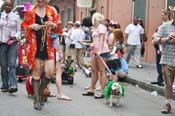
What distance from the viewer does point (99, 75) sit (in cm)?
1098

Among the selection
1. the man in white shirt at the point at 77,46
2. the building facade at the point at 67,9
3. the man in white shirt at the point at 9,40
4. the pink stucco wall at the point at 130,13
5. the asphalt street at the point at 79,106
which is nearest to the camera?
the asphalt street at the point at 79,106

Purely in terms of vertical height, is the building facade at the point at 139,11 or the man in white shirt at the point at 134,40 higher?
the building facade at the point at 139,11

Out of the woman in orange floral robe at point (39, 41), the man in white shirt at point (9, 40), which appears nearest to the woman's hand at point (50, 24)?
the woman in orange floral robe at point (39, 41)

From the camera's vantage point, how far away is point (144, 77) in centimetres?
1440

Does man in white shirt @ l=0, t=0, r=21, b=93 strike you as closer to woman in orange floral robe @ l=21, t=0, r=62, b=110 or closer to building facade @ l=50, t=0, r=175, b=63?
woman in orange floral robe @ l=21, t=0, r=62, b=110

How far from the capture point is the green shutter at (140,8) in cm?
2016

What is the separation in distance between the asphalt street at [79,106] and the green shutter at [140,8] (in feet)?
30.0

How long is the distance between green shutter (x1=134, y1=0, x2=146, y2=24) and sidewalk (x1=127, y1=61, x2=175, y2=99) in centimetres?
309

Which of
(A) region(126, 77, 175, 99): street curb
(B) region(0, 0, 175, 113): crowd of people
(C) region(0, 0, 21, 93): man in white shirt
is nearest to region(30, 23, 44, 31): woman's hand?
(B) region(0, 0, 175, 113): crowd of people

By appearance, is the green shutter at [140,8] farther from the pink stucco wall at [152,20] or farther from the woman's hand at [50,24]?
the woman's hand at [50,24]

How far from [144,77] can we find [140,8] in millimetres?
6809

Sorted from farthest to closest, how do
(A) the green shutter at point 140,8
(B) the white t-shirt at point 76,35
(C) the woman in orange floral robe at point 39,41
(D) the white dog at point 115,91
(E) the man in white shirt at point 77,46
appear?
(A) the green shutter at point 140,8
(B) the white t-shirt at point 76,35
(E) the man in white shirt at point 77,46
(D) the white dog at point 115,91
(C) the woman in orange floral robe at point 39,41

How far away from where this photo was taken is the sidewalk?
40.6 feet

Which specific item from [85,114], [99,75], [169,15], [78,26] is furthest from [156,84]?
[78,26]
